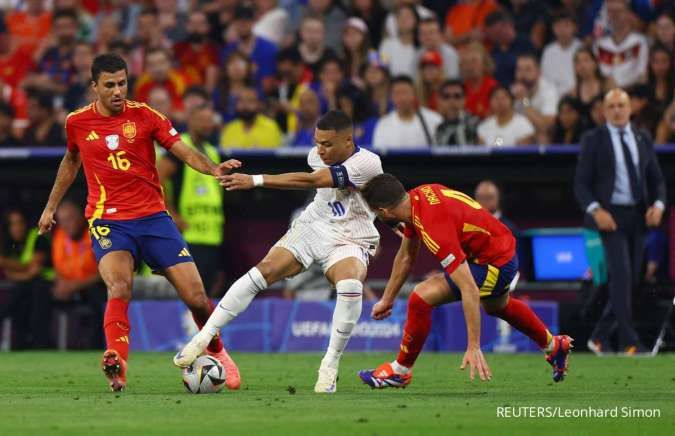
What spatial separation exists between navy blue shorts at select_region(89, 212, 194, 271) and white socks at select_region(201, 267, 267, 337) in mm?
Result: 432

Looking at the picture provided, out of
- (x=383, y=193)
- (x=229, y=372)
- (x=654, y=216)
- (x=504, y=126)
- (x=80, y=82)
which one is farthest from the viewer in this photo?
(x=80, y=82)

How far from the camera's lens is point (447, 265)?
30.0 ft

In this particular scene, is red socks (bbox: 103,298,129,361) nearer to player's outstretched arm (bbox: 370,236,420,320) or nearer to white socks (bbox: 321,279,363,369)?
white socks (bbox: 321,279,363,369)

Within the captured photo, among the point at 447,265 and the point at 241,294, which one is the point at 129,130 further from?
the point at 447,265

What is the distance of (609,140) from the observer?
14078 millimetres

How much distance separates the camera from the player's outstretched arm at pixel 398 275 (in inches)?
386

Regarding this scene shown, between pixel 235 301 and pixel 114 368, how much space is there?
945mm

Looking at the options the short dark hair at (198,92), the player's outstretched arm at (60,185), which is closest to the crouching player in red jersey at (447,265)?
the player's outstretched arm at (60,185)

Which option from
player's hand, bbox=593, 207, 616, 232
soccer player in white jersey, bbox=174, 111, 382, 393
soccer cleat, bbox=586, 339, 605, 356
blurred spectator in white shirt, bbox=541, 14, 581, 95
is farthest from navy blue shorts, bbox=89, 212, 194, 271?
blurred spectator in white shirt, bbox=541, 14, 581, 95

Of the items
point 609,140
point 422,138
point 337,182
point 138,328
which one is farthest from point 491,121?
point 337,182

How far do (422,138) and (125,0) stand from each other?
696 centimetres

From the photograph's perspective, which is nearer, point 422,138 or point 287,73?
point 422,138

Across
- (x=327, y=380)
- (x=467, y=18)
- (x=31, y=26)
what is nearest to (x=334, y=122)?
(x=327, y=380)

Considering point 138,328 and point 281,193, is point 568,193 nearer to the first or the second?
point 281,193
